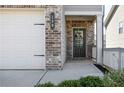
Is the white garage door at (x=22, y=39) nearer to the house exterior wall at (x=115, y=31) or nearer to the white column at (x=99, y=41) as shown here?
the house exterior wall at (x=115, y=31)

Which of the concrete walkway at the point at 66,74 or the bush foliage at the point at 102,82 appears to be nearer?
the bush foliage at the point at 102,82

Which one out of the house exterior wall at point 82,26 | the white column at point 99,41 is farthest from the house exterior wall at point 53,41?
the house exterior wall at point 82,26

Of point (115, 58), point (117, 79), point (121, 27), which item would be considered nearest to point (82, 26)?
point (121, 27)

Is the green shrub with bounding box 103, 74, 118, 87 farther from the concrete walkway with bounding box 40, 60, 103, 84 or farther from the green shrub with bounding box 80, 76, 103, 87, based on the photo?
the concrete walkway with bounding box 40, 60, 103, 84

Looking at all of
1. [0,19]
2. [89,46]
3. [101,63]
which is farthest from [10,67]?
[89,46]

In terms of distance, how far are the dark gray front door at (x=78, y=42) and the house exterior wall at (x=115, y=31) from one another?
285cm

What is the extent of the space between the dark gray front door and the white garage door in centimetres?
874

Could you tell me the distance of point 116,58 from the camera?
1034 cm

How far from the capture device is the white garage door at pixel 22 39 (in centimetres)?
1109

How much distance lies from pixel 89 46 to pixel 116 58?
27.9 ft

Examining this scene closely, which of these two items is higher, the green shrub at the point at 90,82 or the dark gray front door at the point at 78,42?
the dark gray front door at the point at 78,42

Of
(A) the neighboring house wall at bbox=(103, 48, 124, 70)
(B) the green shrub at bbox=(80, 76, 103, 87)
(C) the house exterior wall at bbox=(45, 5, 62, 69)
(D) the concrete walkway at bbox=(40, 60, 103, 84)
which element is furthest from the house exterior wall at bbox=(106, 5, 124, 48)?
(B) the green shrub at bbox=(80, 76, 103, 87)

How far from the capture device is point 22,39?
11188 millimetres

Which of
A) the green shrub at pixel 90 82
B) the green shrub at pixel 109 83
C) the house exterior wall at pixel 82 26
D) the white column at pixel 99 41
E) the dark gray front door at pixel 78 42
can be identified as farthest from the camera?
the dark gray front door at pixel 78 42
